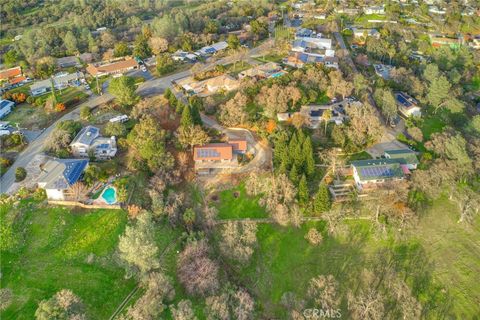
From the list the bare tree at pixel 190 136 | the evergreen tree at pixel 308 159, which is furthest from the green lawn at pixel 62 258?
the evergreen tree at pixel 308 159

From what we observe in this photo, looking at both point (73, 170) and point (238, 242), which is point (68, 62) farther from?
point (238, 242)

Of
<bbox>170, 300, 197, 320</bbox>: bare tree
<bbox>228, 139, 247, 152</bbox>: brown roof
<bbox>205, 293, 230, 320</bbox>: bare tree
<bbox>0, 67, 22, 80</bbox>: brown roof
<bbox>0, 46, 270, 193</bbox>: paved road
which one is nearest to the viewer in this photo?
<bbox>170, 300, 197, 320</bbox>: bare tree

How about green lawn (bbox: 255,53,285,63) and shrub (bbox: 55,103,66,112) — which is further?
green lawn (bbox: 255,53,285,63)

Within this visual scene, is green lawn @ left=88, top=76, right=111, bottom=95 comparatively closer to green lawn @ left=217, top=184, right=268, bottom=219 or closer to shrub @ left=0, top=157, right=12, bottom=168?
shrub @ left=0, top=157, right=12, bottom=168

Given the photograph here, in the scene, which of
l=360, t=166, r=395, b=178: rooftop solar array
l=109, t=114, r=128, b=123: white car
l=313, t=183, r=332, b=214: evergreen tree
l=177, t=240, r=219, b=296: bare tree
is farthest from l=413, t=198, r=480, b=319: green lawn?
l=109, t=114, r=128, b=123: white car

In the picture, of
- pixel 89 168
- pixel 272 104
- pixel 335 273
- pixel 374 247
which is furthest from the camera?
pixel 272 104

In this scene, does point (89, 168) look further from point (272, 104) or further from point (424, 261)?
point (424, 261)

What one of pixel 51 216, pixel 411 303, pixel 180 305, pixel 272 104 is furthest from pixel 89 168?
pixel 411 303
